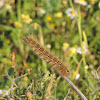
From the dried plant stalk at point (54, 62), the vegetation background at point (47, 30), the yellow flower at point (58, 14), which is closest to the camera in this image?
the dried plant stalk at point (54, 62)

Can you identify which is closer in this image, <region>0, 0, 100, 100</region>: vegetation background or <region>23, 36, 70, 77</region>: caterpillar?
<region>23, 36, 70, 77</region>: caterpillar

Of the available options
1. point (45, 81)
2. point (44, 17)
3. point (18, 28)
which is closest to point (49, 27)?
point (44, 17)

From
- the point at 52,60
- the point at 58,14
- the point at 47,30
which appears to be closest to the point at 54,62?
the point at 52,60

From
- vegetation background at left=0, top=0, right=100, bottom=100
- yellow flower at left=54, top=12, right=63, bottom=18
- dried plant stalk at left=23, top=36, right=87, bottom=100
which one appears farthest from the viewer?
yellow flower at left=54, top=12, right=63, bottom=18

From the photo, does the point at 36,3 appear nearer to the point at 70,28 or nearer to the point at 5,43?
the point at 70,28

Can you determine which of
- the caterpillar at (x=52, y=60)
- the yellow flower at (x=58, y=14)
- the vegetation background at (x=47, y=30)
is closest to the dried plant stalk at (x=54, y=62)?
the caterpillar at (x=52, y=60)

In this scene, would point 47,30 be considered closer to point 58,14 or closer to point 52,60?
point 58,14

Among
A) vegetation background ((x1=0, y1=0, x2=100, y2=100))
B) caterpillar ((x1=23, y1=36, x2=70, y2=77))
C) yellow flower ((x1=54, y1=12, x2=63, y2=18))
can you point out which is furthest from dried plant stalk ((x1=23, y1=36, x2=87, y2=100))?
yellow flower ((x1=54, y1=12, x2=63, y2=18))

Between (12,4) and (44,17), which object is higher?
(12,4)

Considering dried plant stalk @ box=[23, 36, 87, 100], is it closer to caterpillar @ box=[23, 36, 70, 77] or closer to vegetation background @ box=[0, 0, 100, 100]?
caterpillar @ box=[23, 36, 70, 77]

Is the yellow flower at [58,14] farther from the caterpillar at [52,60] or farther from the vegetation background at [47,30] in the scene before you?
the caterpillar at [52,60]

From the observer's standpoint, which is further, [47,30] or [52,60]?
[47,30]
